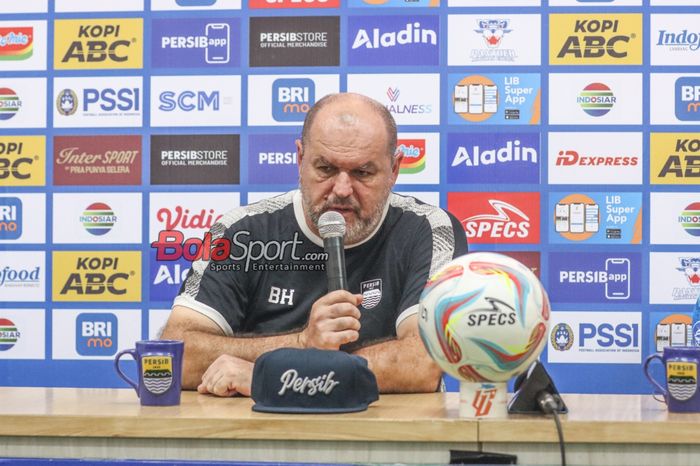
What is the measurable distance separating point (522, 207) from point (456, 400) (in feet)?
5.10

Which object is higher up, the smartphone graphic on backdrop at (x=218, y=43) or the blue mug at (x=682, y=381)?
the smartphone graphic on backdrop at (x=218, y=43)

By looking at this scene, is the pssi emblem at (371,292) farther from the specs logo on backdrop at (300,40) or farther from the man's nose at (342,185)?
the specs logo on backdrop at (300,40)

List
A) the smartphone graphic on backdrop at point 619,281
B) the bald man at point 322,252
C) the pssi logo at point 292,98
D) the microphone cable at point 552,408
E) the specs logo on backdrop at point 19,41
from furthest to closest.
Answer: the specs logo on backdrop at point 19,41, the pssi logo at point 292,98, the smartphone graphic on backdrop at point 619,281, the bald man at point 322,252, the microphone cable at point 552,408

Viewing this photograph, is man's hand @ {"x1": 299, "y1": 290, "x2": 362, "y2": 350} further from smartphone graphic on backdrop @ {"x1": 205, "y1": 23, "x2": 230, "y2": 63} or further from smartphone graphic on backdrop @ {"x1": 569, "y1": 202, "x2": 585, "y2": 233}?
smartphone graphic on backdrop @ {"x1": 205, "y1": 23, "x2": 230, "y2": 63}

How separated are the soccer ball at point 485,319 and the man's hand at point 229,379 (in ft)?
1.58

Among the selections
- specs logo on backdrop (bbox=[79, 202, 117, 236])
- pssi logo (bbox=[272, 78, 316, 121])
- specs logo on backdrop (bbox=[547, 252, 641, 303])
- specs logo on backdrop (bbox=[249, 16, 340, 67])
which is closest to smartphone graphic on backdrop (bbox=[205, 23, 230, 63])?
specs logo on backdrop (bbox=[249, 16, 340, 67])

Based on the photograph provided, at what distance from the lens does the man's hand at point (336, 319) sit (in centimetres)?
166

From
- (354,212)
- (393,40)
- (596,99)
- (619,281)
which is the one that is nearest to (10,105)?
(393,40)

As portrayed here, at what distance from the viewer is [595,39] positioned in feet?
10.1

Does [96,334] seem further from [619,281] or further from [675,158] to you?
[675,158]

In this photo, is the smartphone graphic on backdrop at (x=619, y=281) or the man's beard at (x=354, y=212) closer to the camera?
the man's beard at (x=354, y=212)

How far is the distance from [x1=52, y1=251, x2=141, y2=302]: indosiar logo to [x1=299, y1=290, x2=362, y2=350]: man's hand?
5.32 feet

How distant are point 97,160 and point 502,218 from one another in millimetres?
1424

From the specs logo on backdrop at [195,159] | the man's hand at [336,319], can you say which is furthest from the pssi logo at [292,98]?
the man's hand at [336,319]
